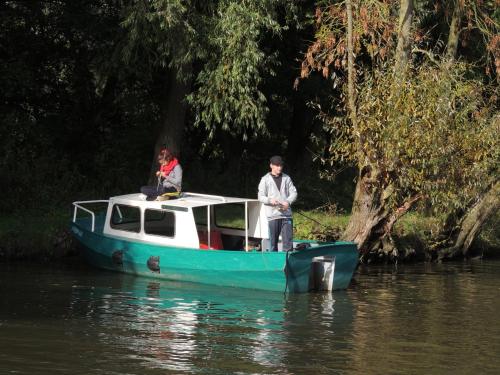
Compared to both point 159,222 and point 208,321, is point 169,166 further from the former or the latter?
point 208,321

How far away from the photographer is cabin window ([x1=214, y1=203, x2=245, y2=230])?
2450cm

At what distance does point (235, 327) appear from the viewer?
16953 mm

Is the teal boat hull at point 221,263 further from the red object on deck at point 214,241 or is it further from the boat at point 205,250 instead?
the red object on deck at point 214,241

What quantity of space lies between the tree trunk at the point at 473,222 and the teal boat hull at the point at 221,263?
270 inches

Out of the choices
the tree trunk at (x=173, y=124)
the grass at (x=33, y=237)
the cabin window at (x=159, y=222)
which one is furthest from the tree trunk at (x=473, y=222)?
the grass at (x=33, y=237)

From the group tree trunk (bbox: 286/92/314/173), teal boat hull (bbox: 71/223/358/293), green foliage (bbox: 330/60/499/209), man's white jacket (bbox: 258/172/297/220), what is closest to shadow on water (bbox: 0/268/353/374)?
teal boat hull (bbox: 71/223/358/293)

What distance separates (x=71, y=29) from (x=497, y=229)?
12.2m

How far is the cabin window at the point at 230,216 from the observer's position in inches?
965

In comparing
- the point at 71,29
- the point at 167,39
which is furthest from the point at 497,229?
the point at 71,29

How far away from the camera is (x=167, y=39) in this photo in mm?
25234

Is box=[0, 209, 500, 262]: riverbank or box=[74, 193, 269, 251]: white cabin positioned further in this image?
box=[0, 209, 500, 262]: riverbank

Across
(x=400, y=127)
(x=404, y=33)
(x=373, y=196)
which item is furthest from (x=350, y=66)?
(x=373, y=196)

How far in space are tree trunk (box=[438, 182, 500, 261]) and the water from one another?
4212mm

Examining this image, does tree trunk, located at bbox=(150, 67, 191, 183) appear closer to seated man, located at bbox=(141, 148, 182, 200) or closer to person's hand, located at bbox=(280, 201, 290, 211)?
seated man, located at bbox=(141, 148, 182, 200)
